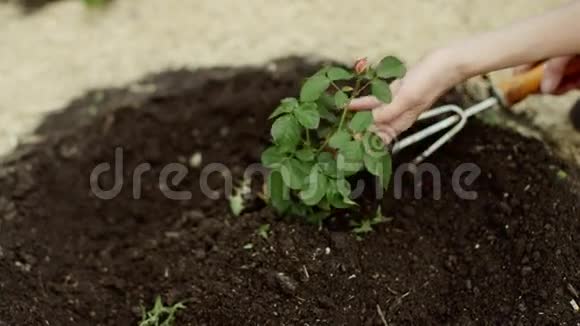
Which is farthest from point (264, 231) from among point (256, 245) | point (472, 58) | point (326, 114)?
point (472, 58)

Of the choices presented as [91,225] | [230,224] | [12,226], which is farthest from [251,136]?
[12,226]

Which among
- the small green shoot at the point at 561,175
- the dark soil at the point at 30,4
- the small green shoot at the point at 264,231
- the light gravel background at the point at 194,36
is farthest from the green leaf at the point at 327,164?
the dark soil at the point at 30,4

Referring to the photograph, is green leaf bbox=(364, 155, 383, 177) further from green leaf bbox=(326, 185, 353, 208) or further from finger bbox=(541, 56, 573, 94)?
finger bbox=(541, 56, 573, 94)

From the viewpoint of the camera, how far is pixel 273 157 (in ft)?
5.02

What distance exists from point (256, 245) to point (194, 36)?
3.09 feet

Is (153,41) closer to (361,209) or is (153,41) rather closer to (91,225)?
(91,225)

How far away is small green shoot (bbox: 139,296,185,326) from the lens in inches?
61.9

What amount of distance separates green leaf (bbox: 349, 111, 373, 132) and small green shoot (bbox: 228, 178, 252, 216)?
1.47 feet

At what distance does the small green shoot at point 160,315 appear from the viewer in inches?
61.9

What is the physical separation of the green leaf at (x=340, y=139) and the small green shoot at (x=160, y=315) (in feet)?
1.50

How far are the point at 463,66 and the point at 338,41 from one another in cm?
80

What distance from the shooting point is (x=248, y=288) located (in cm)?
157

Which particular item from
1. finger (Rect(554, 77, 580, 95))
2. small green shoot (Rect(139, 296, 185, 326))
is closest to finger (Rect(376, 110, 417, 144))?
finger (Rect(554, 77, 580, 95))

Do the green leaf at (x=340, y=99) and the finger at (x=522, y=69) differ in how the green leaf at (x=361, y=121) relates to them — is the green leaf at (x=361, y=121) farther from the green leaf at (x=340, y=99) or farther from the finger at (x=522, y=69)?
the finger at (x=522, y=69)
